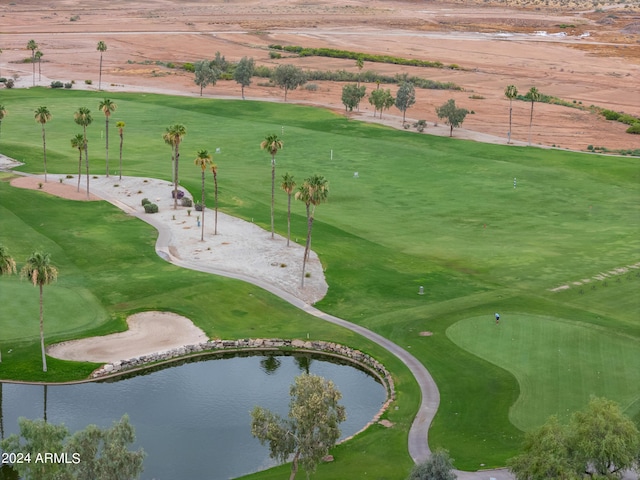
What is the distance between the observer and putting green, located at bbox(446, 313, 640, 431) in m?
60.8

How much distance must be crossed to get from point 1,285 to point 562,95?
151 meters

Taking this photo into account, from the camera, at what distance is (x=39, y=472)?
4297cm

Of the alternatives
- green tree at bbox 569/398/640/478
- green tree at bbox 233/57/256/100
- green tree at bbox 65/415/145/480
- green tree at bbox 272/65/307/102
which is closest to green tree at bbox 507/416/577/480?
green tree at bbox 569/398/640/478

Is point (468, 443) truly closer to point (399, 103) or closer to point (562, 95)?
point (399, 103)

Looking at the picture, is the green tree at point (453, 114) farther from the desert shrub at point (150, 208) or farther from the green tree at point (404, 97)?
the desert shrub at point (150, 208)

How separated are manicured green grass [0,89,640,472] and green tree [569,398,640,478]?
831cm

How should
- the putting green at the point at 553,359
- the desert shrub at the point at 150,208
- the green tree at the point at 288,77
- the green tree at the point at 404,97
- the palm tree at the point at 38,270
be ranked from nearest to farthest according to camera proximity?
the putting green at the point at 553,359, the palm tree at the point at 38,270, the desert shrub at the point at 150,208, the green tree at the point at 404,97, the green tree at the point at 288,77

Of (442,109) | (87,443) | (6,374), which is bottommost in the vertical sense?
(6,374)

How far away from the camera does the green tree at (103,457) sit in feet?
143

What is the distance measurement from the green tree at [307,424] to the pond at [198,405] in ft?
23.8

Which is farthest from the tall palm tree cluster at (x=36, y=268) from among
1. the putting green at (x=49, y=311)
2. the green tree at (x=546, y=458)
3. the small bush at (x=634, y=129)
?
the small bush at (x=634, y=129)

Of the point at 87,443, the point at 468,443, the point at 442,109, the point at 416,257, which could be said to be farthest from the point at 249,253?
the point at 442,109

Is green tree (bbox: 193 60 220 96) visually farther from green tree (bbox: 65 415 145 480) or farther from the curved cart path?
green tree (bbox: 65 415 145 480)

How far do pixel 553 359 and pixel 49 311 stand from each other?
1638 inches
